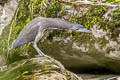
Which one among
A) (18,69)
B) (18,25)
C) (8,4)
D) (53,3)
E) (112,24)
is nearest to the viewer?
(18,69)

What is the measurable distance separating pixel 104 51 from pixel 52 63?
3.84ft

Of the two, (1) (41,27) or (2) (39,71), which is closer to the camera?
(2) (39,71)

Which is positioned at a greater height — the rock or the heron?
the heron

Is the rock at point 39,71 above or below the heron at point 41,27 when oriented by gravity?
below

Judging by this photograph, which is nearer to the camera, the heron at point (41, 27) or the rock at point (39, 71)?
the rock at point (39, 71)

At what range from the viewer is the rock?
2.84 meters

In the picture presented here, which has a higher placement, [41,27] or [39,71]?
[41,27]

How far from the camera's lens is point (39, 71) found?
2.94m

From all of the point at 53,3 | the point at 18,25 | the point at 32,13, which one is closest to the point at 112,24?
the point at 53,3

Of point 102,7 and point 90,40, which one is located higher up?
point 102,7

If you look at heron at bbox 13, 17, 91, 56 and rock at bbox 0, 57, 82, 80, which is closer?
rock at bbox 0, 57, 82, 80

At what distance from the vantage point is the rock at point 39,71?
9.32 ft

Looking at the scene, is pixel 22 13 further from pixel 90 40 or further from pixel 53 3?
pixel 90 40

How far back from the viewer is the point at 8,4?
7.90 m
